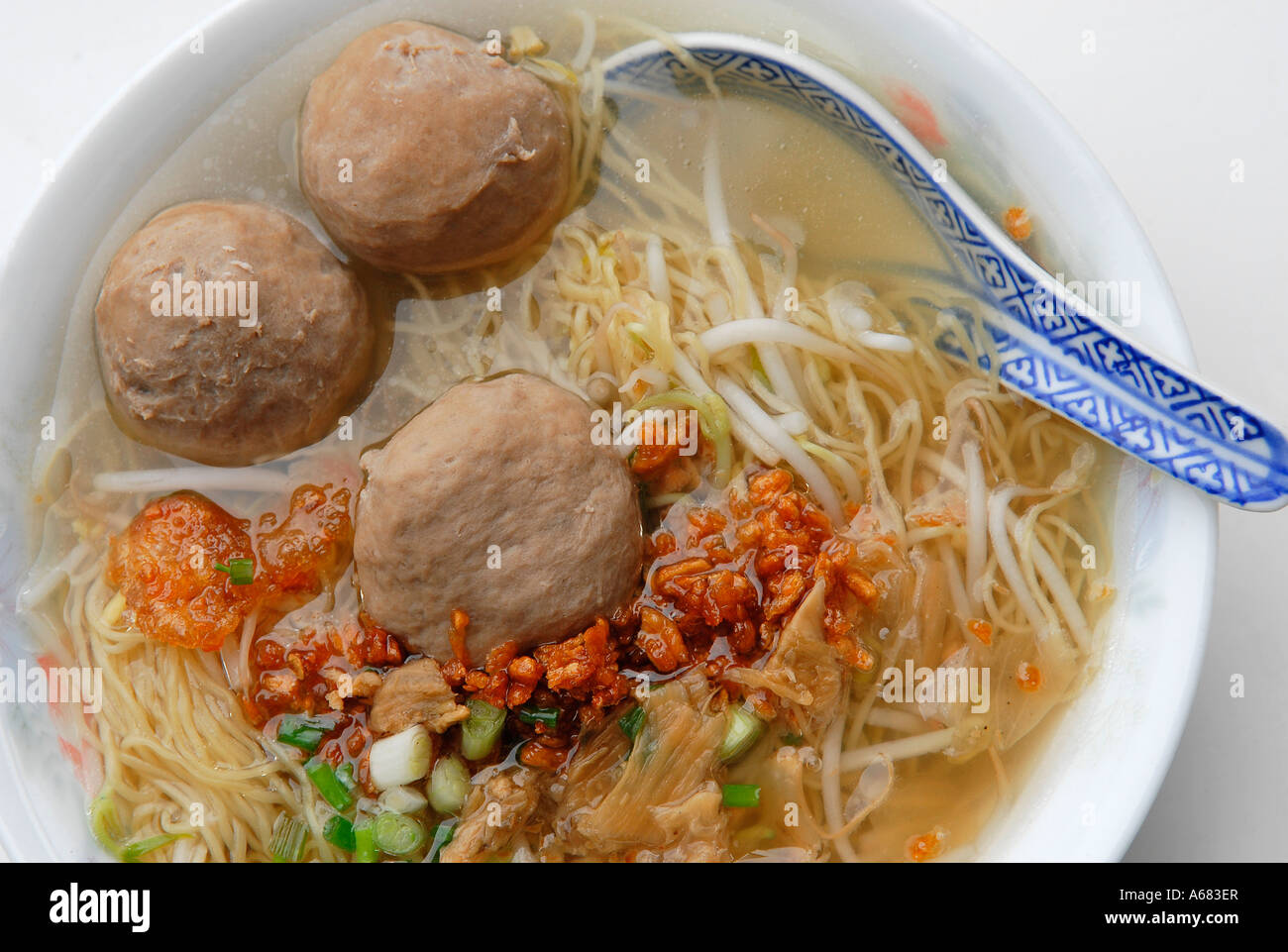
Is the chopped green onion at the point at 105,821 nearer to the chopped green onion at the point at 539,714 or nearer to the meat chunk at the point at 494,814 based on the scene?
the meat chunk at the point at 494,814

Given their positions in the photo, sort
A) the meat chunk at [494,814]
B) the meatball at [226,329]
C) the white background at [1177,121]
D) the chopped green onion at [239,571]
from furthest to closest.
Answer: the white background at [1177,121] < the chopped green onion at [239,571] < the meat chunk at [494,814] < the meatball at [226,329]

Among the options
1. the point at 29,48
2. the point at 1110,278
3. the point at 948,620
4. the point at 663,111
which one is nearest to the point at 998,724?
the point at 948,620

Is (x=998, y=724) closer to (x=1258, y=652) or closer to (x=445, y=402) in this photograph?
(x=1258, y=652)

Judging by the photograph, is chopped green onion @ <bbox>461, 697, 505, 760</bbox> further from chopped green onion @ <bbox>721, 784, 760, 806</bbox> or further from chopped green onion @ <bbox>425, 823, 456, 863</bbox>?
chopped green onion @ <bbox>721, 784, 760, 806</bbox>

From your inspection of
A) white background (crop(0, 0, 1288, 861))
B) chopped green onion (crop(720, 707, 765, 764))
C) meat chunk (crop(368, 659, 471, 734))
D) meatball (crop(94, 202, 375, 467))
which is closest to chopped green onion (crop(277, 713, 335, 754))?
meat chunk (crop(368, 659, 471, 734))

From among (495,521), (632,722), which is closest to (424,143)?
(495,521)

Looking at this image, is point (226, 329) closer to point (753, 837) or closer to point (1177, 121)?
point (753, 837)

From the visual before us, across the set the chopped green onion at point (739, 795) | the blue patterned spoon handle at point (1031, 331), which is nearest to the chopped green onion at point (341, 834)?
the chopped green onion at point (739, 795)
